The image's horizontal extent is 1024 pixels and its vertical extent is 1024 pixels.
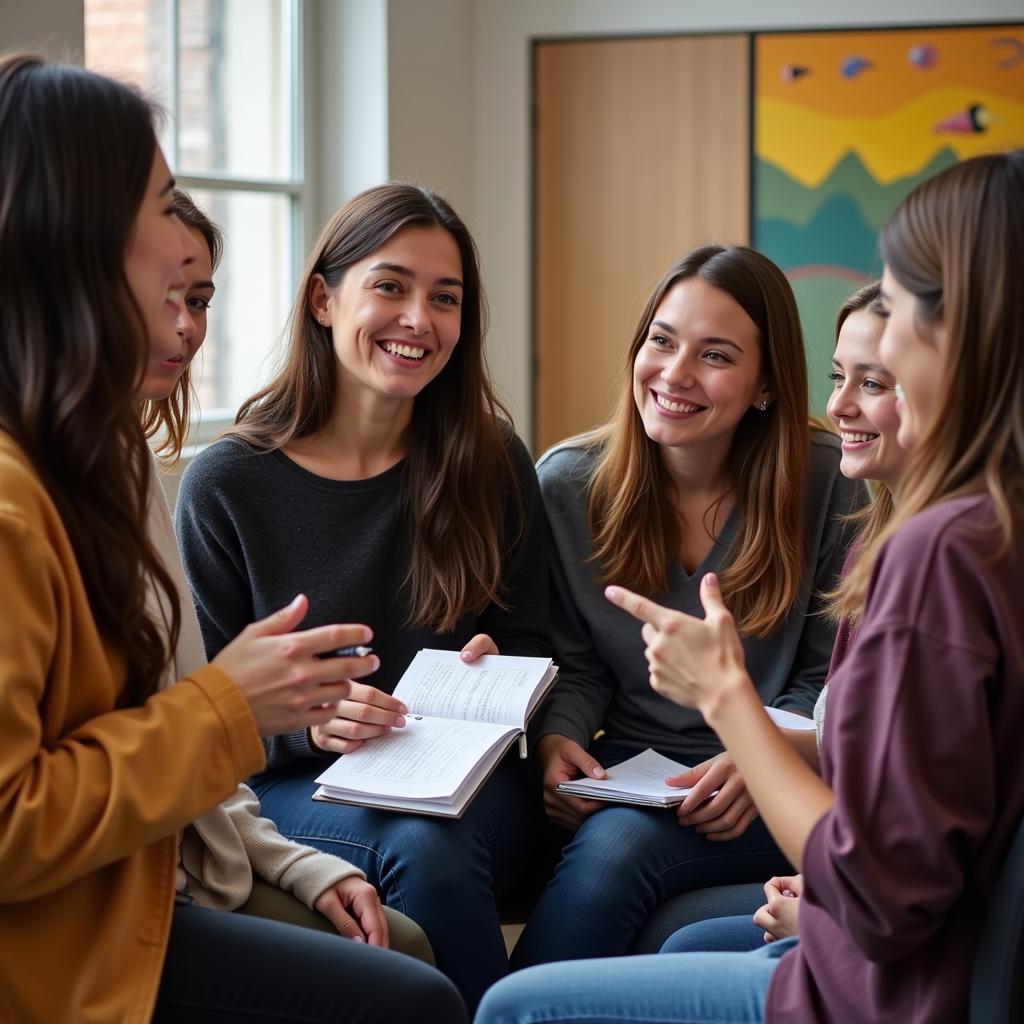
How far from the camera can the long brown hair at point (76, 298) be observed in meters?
1.15

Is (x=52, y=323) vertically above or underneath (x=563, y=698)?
above

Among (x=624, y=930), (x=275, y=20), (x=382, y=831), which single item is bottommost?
(x=624, y=930)

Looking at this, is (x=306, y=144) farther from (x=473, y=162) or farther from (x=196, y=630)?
(x=196, y=630)

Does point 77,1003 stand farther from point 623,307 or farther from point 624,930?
point 623,307

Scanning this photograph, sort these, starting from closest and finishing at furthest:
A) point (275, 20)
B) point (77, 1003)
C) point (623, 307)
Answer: point (77, 1003), point (275, 20), point (623, 307)

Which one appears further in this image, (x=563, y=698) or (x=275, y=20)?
(x=275, y=20)

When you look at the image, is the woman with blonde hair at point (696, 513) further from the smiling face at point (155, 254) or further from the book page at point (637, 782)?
the smiling face at point (155, 254)

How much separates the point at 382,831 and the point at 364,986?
0.49 meters

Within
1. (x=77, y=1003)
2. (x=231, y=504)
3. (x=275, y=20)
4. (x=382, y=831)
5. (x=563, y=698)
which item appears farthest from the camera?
(x=275, y=20)


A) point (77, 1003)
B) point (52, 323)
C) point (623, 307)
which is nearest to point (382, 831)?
point (77, 1003)

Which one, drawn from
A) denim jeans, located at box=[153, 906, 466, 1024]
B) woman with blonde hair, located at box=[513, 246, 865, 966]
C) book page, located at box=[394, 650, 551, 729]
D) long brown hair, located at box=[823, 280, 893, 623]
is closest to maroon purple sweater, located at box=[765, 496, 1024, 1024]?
denim jeans, located at box=[153, 906, 466, 1024]

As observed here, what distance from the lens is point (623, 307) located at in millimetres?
5469

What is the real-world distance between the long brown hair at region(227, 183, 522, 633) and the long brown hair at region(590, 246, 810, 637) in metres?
0.19

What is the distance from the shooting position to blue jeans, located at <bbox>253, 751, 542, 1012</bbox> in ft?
5.57
